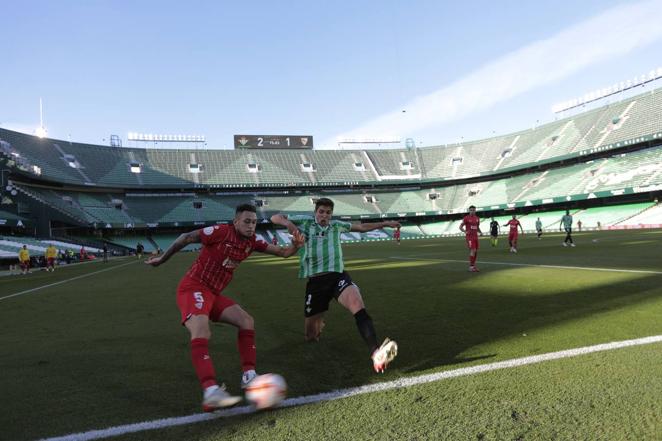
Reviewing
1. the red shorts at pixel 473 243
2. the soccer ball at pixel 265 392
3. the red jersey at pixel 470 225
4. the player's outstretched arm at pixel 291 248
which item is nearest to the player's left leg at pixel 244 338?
the soccer ball at pixel 265 392

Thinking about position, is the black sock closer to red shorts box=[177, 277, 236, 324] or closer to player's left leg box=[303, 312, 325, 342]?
player's left leg box=[303, 312, 325, 342]

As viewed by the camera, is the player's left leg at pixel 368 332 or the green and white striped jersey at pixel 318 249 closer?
the player's left leg at pixel 368 332

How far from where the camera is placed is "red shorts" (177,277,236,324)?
403 cm

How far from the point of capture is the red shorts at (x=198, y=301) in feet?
13.2

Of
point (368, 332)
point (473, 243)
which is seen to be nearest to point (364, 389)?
point (368, 332)

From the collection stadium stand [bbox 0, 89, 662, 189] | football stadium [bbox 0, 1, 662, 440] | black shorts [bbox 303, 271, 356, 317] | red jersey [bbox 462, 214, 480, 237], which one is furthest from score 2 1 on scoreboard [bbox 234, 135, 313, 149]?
black shorts [bbox 303, 271, 356, 317]

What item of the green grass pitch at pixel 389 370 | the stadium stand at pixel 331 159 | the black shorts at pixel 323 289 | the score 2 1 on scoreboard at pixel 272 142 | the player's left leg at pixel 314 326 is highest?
the score 2 1 on scoreboard at pixel 272 142

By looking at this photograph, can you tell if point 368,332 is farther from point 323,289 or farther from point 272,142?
point 272,142

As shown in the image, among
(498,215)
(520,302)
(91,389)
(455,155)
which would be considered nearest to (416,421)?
(91,389)

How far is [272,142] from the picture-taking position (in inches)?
3123

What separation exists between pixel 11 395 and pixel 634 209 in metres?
59.2

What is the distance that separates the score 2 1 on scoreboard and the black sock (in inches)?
3009

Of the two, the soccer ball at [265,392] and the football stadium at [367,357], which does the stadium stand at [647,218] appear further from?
the soccer ball at [265,392]

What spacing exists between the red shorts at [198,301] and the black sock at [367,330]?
4.42 feet
